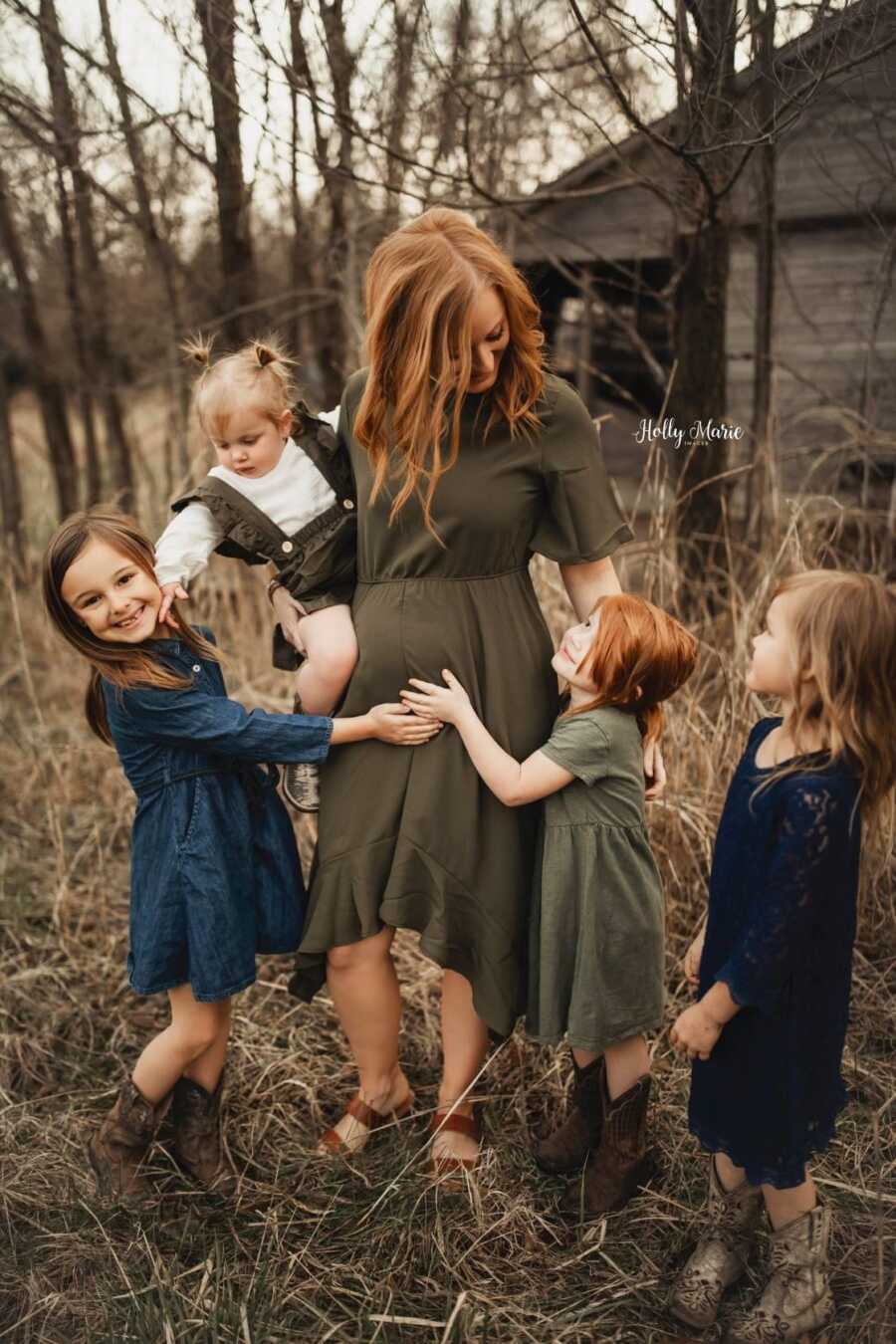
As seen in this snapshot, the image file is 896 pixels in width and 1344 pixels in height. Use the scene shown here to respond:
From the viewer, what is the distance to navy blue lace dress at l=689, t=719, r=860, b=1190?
60.9 inches

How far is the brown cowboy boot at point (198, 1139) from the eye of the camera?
2242 millimetres

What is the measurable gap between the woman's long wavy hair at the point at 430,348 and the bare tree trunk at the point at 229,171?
140 cm

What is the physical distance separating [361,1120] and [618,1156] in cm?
62

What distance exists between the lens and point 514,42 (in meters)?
3.62

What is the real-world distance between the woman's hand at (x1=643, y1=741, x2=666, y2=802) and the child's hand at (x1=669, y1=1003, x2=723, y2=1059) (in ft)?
1.70

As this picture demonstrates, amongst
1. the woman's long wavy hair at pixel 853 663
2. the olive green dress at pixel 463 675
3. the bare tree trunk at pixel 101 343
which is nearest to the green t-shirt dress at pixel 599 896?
the olive green dress at pixel 463 675

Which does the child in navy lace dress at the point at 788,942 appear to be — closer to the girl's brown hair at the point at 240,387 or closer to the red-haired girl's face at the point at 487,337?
the red-haired girl's face at the point at 487,337

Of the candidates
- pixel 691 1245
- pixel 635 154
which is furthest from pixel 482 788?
pixel 635 154

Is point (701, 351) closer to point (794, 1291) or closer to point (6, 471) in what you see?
point (794, 1291)

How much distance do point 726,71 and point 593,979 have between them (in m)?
2.08

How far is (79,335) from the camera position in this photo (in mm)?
6730

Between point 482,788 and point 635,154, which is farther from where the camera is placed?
point 635,154

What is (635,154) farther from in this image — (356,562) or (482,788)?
(482,788)

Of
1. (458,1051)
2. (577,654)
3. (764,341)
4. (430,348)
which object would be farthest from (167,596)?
(764,341)
